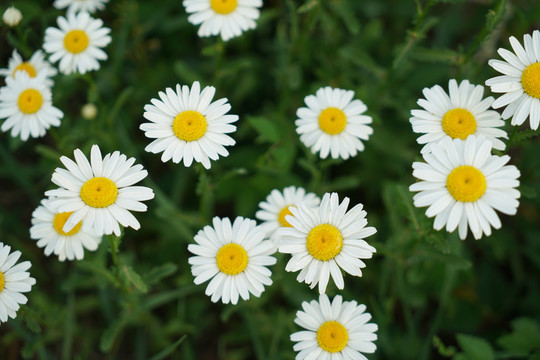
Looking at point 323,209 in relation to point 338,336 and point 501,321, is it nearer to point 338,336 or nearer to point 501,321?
point 338,336

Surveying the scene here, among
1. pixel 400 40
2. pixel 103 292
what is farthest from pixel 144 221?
pixel 400 40

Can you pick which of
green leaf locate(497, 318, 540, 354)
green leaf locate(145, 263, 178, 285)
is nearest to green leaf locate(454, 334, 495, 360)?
green leaf locate(497, 318, 540, 354)

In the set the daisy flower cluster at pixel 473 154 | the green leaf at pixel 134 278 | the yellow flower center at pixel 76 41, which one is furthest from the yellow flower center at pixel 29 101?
the daisy flower cluster at pixel 473 154

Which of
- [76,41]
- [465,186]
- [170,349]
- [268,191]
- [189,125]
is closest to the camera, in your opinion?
[465,186]

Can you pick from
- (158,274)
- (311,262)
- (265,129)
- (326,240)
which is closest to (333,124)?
(265,129)

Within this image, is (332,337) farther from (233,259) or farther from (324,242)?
(233,259)

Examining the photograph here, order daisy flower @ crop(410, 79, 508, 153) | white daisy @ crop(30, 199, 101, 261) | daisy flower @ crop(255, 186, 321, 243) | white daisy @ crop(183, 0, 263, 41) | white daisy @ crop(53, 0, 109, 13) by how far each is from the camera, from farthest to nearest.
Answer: white daisy @ crop(53, 0, 109, 13), white daisy @ crop(183, 0, 263, 41), daisy flower @ crop(255, 186, 321, 243), white daisy @ crop(30, 199, 101, 261), daisy flower @ crop(410, 79, 508, 153)

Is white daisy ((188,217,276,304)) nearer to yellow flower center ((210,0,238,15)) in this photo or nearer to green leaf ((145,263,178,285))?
green leaf ((145,263,178,285))
